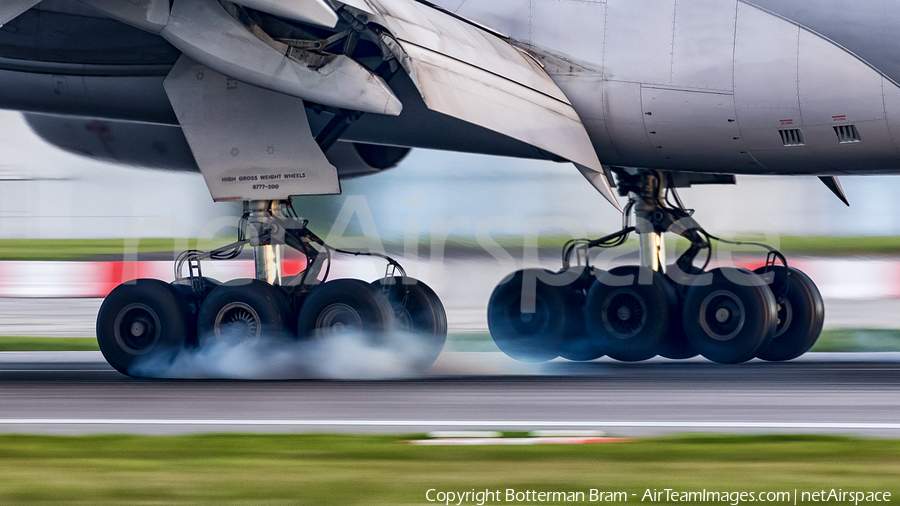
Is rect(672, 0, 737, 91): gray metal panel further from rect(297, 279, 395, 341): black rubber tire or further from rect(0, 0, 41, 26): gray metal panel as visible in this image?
rect(0, 0, 41, 26): gray metal panel

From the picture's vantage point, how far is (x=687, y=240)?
516 inches

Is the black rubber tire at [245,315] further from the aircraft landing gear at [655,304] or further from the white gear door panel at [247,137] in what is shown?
the aircraft landing gear at [655,304]

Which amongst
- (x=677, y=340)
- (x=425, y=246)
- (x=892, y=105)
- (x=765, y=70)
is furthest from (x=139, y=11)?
(x=425, y=246)

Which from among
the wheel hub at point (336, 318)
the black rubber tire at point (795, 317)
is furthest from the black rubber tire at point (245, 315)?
the black rubber tire at point (795, 317)

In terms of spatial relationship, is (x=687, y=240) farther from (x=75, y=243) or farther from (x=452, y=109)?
(x=75, y=243)

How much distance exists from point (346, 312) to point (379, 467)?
4.28 meters

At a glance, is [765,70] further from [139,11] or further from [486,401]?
[139,11]

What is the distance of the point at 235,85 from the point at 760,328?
522 centimetres

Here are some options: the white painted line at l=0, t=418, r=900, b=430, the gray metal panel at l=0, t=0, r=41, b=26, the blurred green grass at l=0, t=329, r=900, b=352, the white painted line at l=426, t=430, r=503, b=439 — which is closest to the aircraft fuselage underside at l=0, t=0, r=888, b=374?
the gray metal panel at l=0, t=0, r=41, b=26

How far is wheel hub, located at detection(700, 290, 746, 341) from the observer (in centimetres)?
1174

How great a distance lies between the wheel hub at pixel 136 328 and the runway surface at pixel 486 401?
11.4 inches

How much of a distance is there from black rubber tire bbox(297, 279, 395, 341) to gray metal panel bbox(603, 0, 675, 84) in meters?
3.02

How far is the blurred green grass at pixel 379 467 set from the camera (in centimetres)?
557

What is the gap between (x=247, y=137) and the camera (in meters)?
10.6
